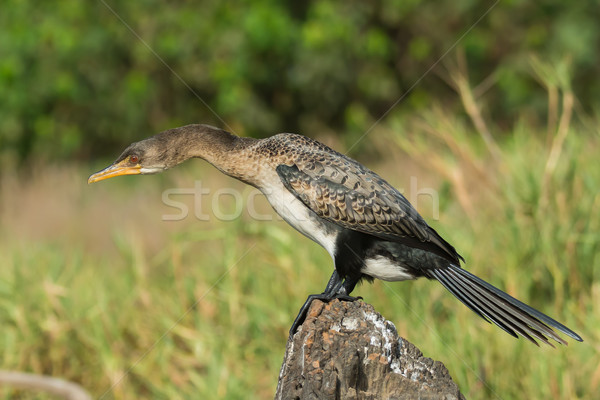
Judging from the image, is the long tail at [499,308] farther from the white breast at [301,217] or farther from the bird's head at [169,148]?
the bird's head at [169,148]

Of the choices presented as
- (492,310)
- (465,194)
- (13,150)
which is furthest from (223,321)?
(13,150)

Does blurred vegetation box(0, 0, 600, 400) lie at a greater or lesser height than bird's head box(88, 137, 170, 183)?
greater

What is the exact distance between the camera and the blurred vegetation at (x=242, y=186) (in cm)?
526

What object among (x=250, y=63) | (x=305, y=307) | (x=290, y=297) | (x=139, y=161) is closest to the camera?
(x=305, y=307)

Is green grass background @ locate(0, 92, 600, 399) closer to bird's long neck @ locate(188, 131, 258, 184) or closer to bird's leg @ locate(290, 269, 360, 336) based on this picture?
bird's leg @ locate(290, 269, 360, 336)

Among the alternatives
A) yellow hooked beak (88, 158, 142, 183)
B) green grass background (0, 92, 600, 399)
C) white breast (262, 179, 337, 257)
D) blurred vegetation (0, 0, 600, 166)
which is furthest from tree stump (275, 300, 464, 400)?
blurred vegetation (0, 0, 600, 166)

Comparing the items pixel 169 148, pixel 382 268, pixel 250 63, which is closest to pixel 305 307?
pixel 382 268

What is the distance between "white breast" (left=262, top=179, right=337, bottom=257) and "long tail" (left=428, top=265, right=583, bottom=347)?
53cm

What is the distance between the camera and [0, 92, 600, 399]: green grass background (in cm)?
463

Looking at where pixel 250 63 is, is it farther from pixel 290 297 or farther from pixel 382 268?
pixel 382 268

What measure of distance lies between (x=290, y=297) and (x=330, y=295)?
267cm

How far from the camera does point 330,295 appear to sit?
305cm

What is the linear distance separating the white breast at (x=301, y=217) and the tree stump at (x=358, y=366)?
61 cm

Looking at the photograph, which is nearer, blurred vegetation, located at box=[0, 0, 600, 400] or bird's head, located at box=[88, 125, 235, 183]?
bird's head, located at box=[88, 125, 235, 183]
